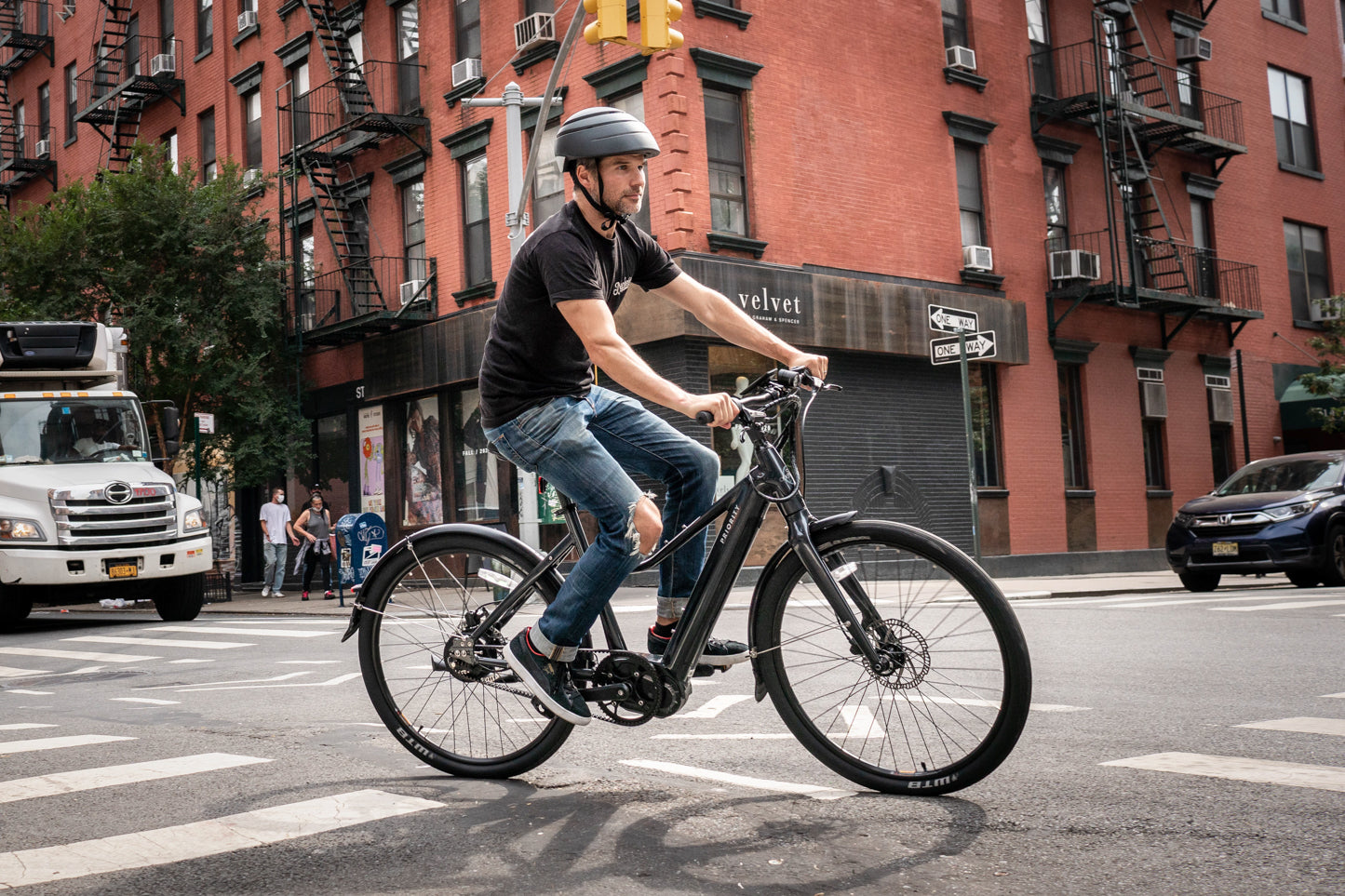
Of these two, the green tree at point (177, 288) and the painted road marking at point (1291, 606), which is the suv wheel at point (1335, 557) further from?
the green tree at point (177, 288)

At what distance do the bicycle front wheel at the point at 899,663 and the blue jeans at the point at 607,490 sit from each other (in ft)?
1.09

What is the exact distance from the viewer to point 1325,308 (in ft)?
95.9

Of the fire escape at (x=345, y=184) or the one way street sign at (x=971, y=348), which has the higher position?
the fire escape at (x=345, y=184)

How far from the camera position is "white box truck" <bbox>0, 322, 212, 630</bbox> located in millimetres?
14375

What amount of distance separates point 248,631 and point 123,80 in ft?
82.5

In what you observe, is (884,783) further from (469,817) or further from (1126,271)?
(1126,271)

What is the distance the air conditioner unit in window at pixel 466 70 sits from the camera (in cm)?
2312

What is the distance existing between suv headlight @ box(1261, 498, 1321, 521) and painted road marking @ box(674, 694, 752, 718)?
10476 mm

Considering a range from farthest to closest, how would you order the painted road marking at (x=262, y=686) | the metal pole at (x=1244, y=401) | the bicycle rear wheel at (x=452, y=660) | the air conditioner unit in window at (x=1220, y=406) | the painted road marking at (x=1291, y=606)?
the metal pole at (x=1244, y=401) < the air conditioner unit in window at (x=1220, y=406) < the painted road marking at (x=1291, y=606) < the painted road marking at (x=262, y=686) < the bicycle rear wheel at (x=452, y=660)

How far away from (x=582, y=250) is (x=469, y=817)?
1.75 m

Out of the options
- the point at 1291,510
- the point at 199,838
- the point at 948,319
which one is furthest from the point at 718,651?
the point at 1291,510

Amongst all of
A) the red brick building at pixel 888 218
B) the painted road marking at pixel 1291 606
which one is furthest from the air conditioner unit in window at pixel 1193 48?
the painted road marking at pixel 1291 606

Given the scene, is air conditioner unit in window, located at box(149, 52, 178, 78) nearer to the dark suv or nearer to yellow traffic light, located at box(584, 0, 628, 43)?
yellow traffic light, located at box(584, 0, 628, 43)

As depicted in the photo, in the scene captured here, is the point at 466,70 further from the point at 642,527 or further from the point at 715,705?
the point at 642,527
